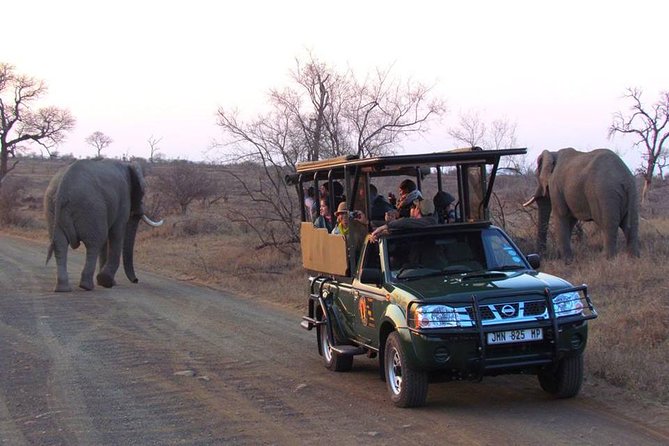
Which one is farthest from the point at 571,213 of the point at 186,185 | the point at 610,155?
the point at 186,185

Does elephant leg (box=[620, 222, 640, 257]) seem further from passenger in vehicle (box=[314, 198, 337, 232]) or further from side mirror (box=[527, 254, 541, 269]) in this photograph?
side mirror (box=[527, 254, 541, 269])

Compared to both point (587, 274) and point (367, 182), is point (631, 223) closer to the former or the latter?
point (587, 274)

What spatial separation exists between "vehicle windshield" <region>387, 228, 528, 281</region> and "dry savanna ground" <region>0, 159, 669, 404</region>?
146 cm

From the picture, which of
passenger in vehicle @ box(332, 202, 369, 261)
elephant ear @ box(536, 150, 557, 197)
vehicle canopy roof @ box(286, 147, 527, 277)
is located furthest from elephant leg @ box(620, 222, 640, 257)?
passenger in vehicle @ box(332, 202, 369, 261)

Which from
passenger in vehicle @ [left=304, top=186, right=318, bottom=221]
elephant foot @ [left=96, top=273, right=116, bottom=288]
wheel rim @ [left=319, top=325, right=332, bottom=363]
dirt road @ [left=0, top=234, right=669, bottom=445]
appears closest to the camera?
dirt road @ [left=0, top=234, right=669, bottom=445]

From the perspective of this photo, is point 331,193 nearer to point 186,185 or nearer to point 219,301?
point 219,301

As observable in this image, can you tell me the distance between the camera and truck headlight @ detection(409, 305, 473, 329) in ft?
23.5

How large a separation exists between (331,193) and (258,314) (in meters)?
4.28

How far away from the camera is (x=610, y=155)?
1833 centimetres

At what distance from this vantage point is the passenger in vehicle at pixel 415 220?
855 cm

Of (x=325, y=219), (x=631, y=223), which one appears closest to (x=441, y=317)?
(x=325, y=219)

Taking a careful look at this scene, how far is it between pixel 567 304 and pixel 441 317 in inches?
45.9

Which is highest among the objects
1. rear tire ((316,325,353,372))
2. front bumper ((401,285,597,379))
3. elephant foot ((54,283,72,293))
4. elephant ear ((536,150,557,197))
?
elephant ear ((536,150,557,197))

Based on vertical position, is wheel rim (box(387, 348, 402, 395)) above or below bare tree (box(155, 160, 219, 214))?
below
